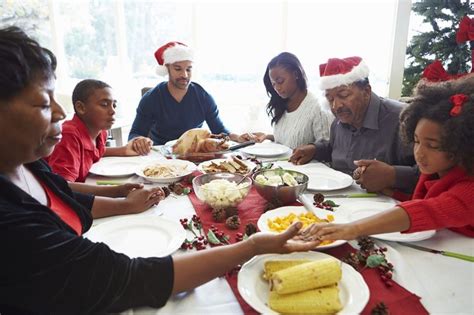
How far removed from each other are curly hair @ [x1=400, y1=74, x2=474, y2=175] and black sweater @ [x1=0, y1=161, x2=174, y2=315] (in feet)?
3.49

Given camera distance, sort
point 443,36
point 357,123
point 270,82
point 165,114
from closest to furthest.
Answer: point 357,123 < point 270,82 < point 165,114 < point 443,36

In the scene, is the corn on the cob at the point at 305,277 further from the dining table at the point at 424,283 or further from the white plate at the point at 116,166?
the white plate at the point at 116,166

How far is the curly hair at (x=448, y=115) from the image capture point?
1186 mm

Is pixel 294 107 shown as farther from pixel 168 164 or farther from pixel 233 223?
pixel 233 223

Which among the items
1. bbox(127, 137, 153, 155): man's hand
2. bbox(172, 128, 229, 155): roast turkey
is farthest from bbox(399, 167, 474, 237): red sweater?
bbox(127, 137, 153, 155): man's hand

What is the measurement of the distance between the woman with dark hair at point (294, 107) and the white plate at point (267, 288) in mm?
1804

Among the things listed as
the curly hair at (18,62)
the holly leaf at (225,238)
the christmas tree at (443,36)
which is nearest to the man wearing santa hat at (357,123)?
the holly leaf at (225,238)

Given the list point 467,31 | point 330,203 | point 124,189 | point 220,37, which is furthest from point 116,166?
point 220,37

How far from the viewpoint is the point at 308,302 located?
814 mm

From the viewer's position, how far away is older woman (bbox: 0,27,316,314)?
0.77 m

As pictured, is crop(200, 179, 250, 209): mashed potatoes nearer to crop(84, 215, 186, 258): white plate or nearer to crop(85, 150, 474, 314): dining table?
crop(84, 215, 186, 258): white plate

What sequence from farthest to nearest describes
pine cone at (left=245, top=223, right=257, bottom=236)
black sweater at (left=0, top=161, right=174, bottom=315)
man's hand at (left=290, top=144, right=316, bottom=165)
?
man's hand at (left=290, top=144, right=316, bottom=165) → pine cone at (left=245, top=223, right=257, bottom=236) → black sweater at (left=0, top=161, right=174, bottom=315)

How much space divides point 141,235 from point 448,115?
3.99 feet

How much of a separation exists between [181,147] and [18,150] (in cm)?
147
